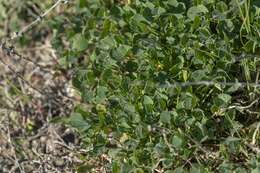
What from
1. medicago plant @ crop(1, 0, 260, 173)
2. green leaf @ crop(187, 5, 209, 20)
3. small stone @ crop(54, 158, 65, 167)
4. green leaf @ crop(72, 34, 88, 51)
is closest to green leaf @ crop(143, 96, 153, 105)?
medicago plant @ crop(1, 0, 260, 173)

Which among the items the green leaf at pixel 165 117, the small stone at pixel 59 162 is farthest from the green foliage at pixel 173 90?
the small stone at pixel 59 162

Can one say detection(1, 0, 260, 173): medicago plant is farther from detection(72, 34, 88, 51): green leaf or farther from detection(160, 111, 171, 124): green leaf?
detection(72, 34, 88, 51): green leaf

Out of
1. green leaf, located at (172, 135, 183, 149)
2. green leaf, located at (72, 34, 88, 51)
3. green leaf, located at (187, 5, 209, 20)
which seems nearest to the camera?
green leaf, located at (172, 135, 183, 149)

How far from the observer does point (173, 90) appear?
2201 millimetres

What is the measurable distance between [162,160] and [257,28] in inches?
23.1

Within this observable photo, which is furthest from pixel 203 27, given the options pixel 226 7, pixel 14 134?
pixel 14 134

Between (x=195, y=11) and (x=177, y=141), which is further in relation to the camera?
(x=195, y=11)

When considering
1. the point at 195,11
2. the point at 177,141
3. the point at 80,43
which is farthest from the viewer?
the point at 80,43

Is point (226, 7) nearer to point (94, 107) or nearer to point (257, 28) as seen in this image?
point (257, 28)

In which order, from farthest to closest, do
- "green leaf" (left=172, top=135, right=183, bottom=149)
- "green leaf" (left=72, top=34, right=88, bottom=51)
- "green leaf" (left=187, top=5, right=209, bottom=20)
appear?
1. "green leaf" (left=72, top=34, right=88, bottom=51)
2. "green leaf" (left=187, top=5, right=209, bottom=20)
3. "green leaf" (left=172, top=135, right=183, bottom=149)

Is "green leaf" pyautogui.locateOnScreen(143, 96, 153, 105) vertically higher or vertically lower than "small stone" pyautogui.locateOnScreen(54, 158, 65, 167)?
higher

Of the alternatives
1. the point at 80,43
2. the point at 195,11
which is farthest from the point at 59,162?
the point at 195,11

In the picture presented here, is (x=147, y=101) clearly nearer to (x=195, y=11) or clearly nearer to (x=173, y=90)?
(x=173, y=90)

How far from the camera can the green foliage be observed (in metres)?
2.17
